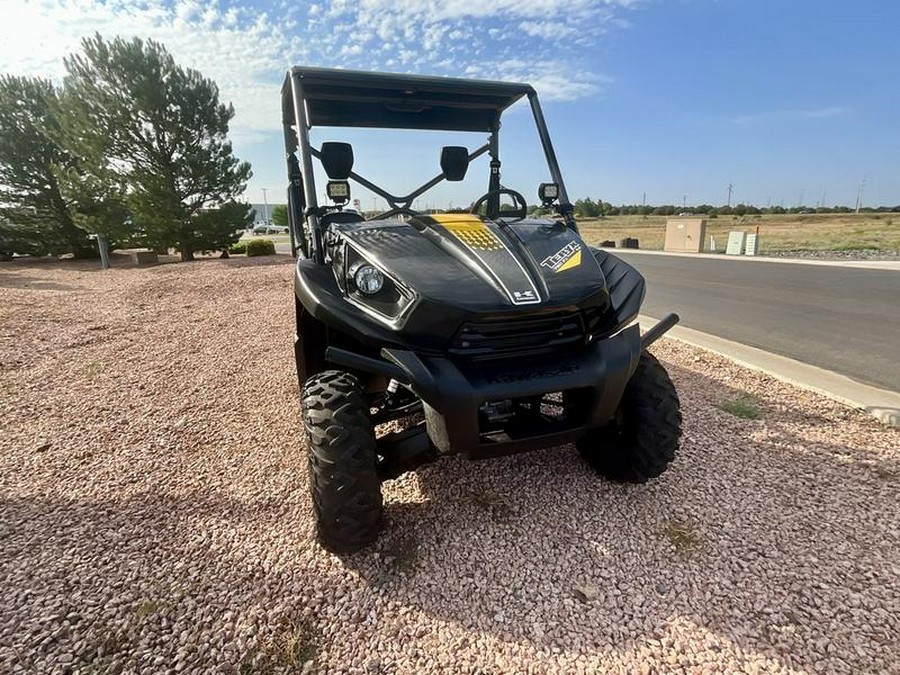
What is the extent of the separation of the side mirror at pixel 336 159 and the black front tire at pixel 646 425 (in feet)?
6.01

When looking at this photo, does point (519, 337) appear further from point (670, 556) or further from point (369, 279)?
point (670, 556)

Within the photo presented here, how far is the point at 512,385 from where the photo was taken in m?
1.81

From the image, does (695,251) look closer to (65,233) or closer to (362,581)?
(362,581)

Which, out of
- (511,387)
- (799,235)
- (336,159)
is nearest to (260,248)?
(336,159)

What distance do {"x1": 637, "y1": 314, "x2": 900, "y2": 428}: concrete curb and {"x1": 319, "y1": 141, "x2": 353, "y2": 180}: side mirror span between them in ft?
12.4

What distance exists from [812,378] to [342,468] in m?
4.14

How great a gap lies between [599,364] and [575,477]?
0.95m

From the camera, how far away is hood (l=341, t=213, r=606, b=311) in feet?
6.17

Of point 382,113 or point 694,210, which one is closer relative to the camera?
point 382,113

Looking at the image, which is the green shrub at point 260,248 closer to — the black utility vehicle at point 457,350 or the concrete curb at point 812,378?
the concrete curb at point 812,378

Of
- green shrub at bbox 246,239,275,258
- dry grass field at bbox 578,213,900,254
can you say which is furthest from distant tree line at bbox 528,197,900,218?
green shrub at bbox 246,239,275,258

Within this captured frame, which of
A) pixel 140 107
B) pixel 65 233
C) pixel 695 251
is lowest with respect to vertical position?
pixel 695 251

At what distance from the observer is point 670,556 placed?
6.72 ft

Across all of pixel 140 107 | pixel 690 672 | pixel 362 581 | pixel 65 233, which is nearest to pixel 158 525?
pixel 362 581
